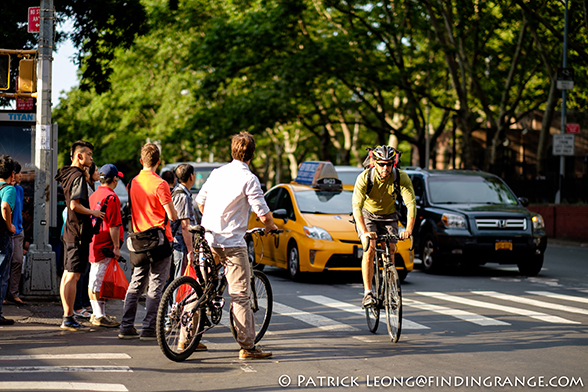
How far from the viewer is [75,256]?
809cm

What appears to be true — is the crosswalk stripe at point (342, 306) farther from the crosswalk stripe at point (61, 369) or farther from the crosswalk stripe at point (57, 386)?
the crosswalk stripe at point (57, 386)

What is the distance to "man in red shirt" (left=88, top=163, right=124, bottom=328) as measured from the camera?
8.20 metres

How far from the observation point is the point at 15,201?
8.63 m

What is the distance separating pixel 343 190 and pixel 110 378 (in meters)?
8.37

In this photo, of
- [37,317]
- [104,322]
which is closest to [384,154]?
[104,322]

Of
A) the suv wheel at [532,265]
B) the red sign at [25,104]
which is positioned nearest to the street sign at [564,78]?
the suv wheel at [532,265]

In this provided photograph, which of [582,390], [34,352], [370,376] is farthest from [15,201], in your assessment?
[582,390]

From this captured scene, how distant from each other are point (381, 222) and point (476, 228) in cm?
607

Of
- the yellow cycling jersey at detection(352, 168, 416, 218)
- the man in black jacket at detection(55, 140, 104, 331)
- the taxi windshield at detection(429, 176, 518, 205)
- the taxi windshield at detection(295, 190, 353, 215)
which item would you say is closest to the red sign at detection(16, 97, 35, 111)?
the man in black jacket at detection(55, 140, 104, 331)

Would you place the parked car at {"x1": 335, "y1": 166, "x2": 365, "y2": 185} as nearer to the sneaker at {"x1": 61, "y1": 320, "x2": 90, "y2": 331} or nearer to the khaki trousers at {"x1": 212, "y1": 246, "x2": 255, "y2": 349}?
the sneaker at {"x1": 61, "y1": 320, "x2": 90, "y2": 331}

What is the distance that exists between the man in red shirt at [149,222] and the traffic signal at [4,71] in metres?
3.58

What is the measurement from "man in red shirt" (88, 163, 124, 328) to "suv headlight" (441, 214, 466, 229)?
7598mm

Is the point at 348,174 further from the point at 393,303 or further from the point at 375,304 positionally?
the point at 393,303

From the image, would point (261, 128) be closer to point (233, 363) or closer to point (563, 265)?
point (563, 265)
